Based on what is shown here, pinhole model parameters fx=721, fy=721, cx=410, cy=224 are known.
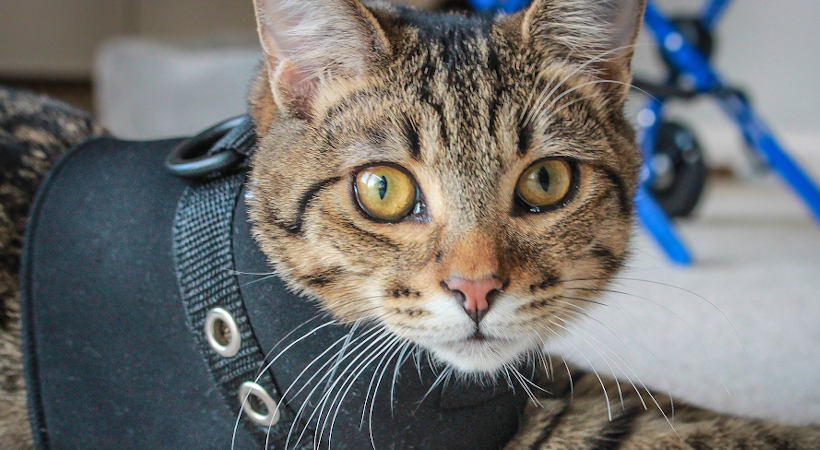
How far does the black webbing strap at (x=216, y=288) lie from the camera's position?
2.63ft

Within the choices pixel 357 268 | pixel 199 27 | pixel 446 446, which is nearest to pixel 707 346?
pixel 446 446

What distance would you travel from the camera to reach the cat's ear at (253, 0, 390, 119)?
855mm

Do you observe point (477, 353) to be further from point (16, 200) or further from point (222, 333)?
point (16, 200)

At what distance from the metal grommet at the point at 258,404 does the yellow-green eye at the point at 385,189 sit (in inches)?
9.1

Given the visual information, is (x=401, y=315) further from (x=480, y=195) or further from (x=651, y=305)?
(x=651, y=305)

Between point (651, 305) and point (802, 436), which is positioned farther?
point (651, 305)

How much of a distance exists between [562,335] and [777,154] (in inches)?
71.4

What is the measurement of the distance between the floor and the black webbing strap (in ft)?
1.33

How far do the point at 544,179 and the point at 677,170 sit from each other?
204 centimetres

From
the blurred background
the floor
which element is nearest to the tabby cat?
the floor

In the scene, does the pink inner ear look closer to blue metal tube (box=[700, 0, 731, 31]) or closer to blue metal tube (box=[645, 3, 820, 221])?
blue metal tube (box=[645, 3, 820, 221])

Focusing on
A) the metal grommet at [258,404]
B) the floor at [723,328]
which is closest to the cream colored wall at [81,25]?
the floor at [723,328]

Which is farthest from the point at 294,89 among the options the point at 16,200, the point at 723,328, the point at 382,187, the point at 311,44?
the point at 723,328

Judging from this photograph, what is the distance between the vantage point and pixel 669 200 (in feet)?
8.94
